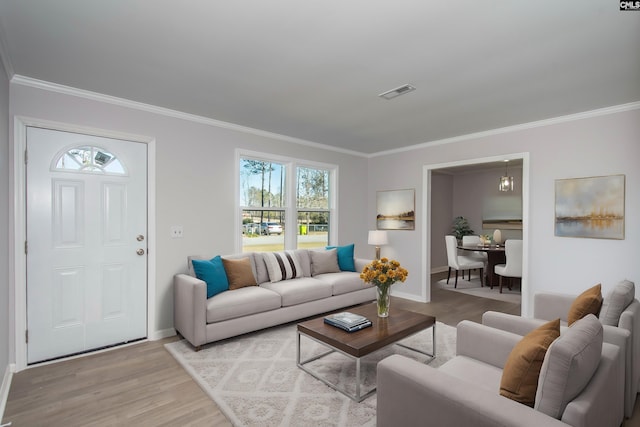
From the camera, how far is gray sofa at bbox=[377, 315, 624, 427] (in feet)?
3.81

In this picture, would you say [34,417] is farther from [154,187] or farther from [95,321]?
[154,187]

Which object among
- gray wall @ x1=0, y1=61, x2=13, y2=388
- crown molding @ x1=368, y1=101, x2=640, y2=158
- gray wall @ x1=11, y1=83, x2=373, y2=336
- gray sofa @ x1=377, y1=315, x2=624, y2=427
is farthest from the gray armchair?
gray wall @ x1=0, y1=61, x2=13, y2=388

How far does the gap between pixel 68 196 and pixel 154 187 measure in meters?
0.74

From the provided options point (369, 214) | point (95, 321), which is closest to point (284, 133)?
point (369, 214)

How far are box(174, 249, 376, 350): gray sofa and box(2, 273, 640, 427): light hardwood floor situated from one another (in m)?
0.40

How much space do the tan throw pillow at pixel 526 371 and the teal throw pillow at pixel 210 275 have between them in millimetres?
2735

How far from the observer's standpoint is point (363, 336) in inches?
97.0

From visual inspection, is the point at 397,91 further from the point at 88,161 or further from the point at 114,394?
the point at 114,394

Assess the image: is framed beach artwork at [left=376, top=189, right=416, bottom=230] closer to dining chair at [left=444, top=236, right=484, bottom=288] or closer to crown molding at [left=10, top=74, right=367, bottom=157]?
dining chair at [left=444, top=236, right=484, bottom=288]

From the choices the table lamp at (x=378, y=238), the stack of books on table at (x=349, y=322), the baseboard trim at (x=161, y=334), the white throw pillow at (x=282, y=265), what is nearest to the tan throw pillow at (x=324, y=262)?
the white throw pillow at (x=282, y=265)

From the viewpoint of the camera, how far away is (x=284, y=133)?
14.6 ft

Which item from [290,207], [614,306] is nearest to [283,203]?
[290,207]

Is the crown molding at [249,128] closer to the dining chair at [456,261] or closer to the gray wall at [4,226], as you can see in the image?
the gray wall at [4,226]

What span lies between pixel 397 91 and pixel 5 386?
3981 millimetres
